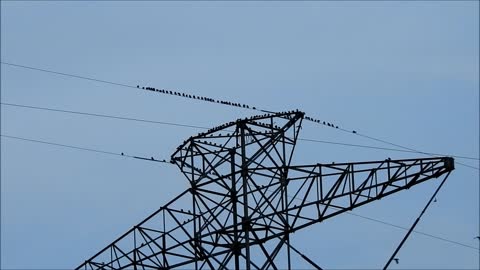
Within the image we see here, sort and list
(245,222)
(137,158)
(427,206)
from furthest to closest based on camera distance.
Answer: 1. (137,158)
2. (245,222)
3. (427,206)

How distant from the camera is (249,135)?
222 ft

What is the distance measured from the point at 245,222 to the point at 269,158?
2.99 metres

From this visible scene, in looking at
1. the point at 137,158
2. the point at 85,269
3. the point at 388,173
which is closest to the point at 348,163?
the point at 388,173

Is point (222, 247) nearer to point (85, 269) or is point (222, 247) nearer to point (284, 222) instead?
point (284, 222)

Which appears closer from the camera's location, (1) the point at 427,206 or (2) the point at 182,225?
(1) the point at 427,206

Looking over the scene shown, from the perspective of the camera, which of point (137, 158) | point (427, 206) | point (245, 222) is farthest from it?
point (137, 158)

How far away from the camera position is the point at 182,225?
7000 cm

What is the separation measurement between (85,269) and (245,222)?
12.4m

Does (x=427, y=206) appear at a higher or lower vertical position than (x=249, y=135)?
lower

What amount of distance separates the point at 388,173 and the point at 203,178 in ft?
30.8

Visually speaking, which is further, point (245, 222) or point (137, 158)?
point (137, 158)

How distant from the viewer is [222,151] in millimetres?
68688

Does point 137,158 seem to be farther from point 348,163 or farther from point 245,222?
point 348,163

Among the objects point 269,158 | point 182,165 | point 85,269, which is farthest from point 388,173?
point 85,269
